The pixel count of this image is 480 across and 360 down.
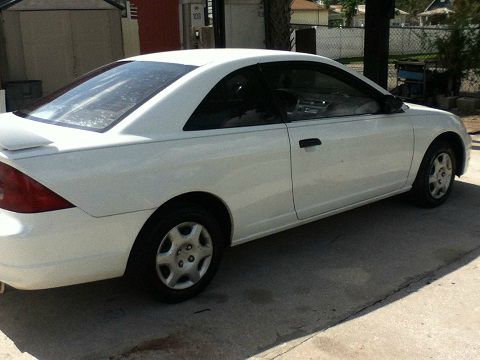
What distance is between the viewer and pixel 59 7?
34.9 ft

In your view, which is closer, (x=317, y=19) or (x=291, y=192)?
(x=291, y=192)

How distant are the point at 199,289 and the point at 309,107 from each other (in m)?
1.69

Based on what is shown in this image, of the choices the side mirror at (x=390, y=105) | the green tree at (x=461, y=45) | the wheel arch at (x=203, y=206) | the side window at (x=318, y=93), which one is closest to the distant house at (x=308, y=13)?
the green tree at (x=461, y=45)

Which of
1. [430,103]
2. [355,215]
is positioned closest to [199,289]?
[355,215]

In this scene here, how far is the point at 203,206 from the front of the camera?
3701 mm

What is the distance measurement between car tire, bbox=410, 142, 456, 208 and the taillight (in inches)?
134

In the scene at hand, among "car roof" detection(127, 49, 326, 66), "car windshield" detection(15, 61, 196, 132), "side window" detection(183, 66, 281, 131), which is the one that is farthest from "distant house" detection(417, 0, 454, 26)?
"car windshield" detection(15, 61, 196, 132)

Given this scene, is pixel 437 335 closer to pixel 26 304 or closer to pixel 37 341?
pixel 37 341

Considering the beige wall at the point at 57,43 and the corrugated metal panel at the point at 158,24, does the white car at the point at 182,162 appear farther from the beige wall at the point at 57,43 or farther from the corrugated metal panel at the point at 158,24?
the corrugated metal panel at the point at 158,24

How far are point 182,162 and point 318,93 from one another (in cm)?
165

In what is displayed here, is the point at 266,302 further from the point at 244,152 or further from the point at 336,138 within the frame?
the point at 336,138

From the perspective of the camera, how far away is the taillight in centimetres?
298

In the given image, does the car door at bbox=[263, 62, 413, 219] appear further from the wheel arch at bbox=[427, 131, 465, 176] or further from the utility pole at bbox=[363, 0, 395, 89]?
the utility pole at bbox=[363, 0, 395, 89]

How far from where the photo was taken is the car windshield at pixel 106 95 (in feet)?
11.6
